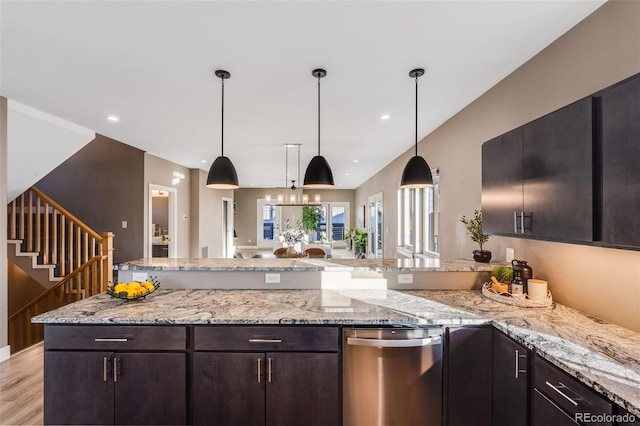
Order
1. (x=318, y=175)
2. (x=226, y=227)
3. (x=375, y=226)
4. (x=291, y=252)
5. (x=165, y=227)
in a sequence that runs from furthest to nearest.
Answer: (x=226, y=227) → (x=165, y=227) → (x=375, y=226) → (x=291, y=252) → (x=318, y=175)

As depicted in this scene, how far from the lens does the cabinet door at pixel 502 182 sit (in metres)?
1.96

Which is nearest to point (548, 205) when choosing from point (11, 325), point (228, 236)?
point (11, 325)

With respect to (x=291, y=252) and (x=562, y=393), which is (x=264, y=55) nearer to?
(x=562, y=393)

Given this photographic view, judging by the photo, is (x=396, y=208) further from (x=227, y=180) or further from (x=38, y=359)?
(x=38, y=359)

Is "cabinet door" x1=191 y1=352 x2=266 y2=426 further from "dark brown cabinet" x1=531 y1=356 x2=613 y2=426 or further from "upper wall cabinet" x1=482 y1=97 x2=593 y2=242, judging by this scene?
"upper wall cabinet" x1=482 y1=97 x2=593 y2=242

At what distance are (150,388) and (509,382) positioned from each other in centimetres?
208

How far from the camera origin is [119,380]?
1843 millimetres

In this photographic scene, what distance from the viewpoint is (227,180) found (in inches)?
106

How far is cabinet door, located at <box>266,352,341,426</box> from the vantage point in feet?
5.98

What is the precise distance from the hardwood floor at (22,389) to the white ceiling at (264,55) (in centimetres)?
275

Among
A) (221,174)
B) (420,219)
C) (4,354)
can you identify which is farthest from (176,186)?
(420,219)

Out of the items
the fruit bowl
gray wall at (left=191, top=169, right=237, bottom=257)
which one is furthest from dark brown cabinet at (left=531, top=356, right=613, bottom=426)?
gray wall at (left=191, top=169, right=237, bottom=257)

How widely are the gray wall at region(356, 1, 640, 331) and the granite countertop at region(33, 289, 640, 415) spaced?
155mm

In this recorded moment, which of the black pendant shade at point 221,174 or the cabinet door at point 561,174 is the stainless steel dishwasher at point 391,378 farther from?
the black pendant shade at point 221,174
